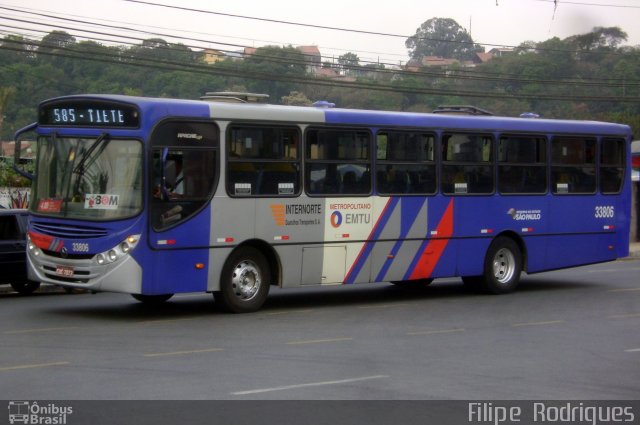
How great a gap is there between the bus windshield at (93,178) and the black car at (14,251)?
4167 mm

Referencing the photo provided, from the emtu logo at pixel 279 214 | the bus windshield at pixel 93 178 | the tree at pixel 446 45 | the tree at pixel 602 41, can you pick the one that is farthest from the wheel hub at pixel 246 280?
the tree at pixel 446 45

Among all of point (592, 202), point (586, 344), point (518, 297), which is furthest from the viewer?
point (592, 202)

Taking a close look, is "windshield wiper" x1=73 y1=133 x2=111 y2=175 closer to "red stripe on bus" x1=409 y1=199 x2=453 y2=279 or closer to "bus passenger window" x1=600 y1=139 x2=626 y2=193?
"red stripe on bus" x1=409 y1=199 x2=453 y2=279

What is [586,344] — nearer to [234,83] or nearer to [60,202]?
[60,202]

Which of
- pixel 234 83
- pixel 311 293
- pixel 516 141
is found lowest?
pixel 311 293

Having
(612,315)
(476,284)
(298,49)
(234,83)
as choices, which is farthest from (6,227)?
(298,49)

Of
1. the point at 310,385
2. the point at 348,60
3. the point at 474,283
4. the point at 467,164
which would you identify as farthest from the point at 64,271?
the point at 348,60

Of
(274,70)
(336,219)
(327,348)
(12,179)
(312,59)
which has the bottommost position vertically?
(327,348)

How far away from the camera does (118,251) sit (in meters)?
14.1

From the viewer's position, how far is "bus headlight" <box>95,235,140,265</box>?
1410 cm

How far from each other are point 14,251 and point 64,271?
16.0 feet

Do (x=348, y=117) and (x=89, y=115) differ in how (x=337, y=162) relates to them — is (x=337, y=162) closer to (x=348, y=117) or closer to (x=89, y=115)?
(x=348, y=117)

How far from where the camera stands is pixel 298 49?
51031 mm

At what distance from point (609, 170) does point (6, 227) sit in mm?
11223
